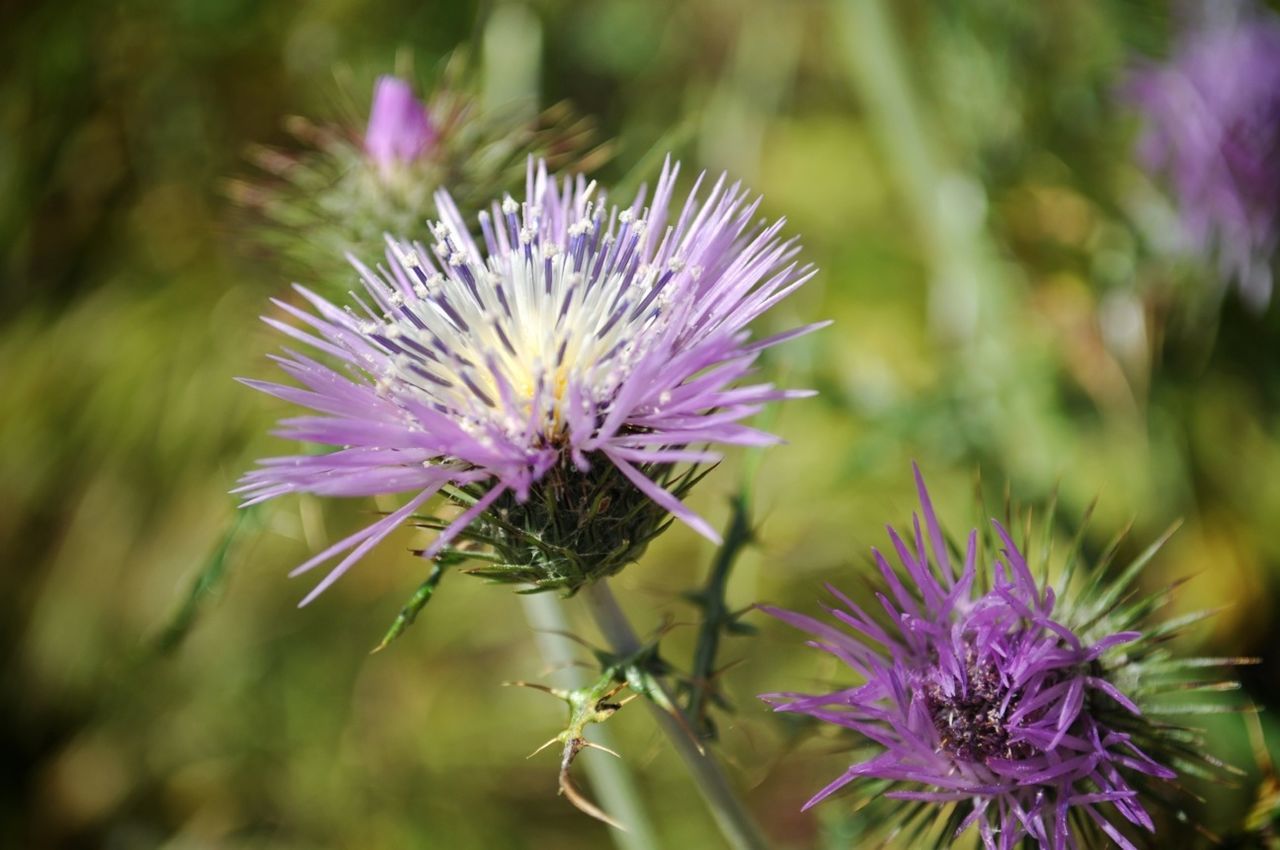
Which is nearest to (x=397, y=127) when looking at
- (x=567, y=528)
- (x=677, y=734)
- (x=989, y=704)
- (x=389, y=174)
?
(x=389, y=174)

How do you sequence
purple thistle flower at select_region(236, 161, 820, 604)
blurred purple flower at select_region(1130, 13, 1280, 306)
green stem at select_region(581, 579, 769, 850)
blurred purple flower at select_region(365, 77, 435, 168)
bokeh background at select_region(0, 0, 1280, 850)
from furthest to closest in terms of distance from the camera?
bokeh background at select_region(0, 0, 1280, 850), blurred purple flower at select_region(1130, 13, 1280, 306), blurred purple flower at select_region(365, 77, 435, 168), green stem at select_region(581, 579, 769, 850), purple thistle flower at select_region(236, 161, 820, 604)

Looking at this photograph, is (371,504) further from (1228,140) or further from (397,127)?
(1228,140)

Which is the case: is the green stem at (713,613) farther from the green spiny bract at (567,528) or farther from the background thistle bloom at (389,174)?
the background thistle bloom at (389,174)

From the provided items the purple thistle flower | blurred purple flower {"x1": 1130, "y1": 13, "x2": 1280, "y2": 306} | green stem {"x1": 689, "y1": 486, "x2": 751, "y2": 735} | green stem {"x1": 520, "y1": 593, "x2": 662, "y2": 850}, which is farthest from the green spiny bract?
blurred purple flower {"x1": 1130, "y1": 13, "x2": 1280, "y2": 306}

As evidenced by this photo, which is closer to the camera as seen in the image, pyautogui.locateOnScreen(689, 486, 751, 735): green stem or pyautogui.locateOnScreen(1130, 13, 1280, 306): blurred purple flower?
pyautogui.locateOnScreen(689, 486, 751, 735): green stem

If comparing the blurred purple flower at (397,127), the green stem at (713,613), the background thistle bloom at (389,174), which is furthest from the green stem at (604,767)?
the blurred purple flower at (397,127)

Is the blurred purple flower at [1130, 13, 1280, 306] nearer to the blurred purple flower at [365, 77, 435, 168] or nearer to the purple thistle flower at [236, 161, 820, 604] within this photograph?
the purple thistle flower at [236, 161, 820, 604]

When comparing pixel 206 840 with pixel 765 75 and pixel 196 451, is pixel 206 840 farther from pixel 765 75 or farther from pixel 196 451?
pixel 765 75
